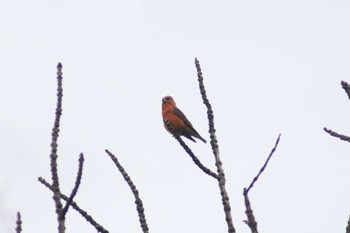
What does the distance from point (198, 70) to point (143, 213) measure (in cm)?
97

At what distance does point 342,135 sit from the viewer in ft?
10.3

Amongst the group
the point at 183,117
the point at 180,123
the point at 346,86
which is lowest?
the point at 346,86

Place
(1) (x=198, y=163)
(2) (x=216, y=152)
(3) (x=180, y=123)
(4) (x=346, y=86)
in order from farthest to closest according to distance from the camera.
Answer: (3) (x=180, y=123), (1) (x=198, y=163), (2) (x=216, y=152), (4) (x=346, y=86)

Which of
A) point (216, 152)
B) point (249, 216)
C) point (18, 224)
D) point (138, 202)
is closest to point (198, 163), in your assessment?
point (216, 152)

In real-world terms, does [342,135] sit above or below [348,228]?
above

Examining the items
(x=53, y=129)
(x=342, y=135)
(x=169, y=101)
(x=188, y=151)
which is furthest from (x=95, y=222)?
(x=169, y=101)

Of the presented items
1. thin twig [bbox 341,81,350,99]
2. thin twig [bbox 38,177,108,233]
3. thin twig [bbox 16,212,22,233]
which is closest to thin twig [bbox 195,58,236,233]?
thin twig [bbox 38,177,108,233]

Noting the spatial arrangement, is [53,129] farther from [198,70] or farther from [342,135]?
[342,135]

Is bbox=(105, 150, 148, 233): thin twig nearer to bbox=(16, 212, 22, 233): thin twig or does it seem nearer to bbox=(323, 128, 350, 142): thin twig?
bbox=(16, 212, 22, 233): thin twig

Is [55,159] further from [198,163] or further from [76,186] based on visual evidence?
[198,163]

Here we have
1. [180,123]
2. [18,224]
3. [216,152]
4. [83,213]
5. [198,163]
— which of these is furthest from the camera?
[180,123]

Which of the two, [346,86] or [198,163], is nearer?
[346,86]

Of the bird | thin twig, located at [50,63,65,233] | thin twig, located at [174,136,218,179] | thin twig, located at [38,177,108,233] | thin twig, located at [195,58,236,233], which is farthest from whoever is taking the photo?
the bird

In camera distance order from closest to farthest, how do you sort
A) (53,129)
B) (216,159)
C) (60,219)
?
(60,219) < (53,129) < (216,159)
